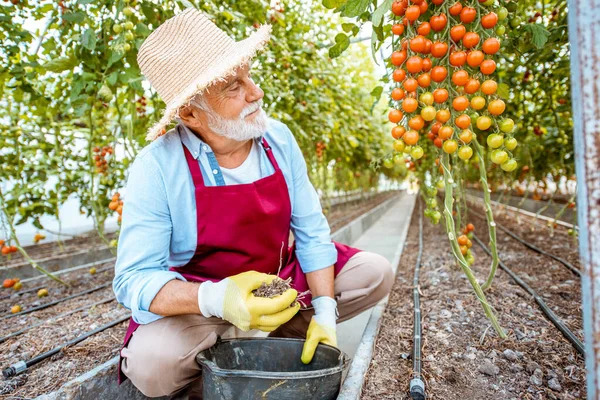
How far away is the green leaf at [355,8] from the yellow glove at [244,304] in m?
0.91

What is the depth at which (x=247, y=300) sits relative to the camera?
1310 mm

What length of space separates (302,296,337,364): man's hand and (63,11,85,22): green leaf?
5.78 feet

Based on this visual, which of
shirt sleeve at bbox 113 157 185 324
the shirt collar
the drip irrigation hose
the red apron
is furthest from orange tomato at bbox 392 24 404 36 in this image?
the drip irrigation hose

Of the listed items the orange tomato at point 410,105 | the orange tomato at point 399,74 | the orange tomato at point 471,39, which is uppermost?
the orange tomato at point 471,39

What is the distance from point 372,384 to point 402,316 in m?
0.72

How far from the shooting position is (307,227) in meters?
1.83

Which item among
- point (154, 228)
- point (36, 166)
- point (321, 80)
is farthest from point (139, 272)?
point (321, 80)

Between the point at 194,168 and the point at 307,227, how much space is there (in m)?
0.55

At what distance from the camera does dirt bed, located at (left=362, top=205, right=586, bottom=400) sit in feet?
4.46

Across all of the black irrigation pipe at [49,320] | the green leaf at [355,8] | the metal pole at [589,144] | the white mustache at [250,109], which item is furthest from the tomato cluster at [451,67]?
the black irrigation pipe at [49,320]

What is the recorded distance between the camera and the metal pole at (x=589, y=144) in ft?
2.11

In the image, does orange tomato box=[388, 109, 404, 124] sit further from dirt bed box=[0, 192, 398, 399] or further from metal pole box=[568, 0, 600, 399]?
dirt bed box=[0, 192, 398, 399]

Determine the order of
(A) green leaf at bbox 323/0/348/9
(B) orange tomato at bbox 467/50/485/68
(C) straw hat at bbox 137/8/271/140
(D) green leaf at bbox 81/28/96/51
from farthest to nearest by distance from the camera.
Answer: (D) green leaf at bbox 81/28/96/51 < (C) straw hat at bbox 137/8/271/140 < (A) green leaf at bbox 323/0/348/9 < (B) orange tomato at bbox 467/50/485/68

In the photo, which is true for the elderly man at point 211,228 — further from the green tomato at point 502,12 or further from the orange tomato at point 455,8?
the green tomato at point 502,12
